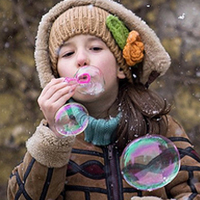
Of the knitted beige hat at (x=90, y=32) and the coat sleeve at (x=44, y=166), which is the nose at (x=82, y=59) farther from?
the coat sleeve at (x=44, y=166)

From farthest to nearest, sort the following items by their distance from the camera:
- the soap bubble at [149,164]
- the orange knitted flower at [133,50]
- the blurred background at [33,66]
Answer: the blurred background at [33,66] < the orange knitted flower at [133,50] < the soap bubble at [149,164]

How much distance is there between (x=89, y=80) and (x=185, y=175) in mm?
683

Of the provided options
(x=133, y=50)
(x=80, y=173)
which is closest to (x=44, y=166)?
(x=80, y=173)

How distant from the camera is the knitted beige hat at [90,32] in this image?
2.86 m

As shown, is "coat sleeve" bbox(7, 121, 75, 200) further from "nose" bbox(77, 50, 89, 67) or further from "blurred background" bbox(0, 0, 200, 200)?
"blurred background" bbox(0, 0, 200, 200)

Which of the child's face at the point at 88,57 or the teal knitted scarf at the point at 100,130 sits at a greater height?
the child's face at the point at 88,57

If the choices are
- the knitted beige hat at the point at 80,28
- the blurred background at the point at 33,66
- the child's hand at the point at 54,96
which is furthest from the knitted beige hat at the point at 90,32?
the blurred background at the point at 33,66

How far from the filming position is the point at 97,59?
275 cm

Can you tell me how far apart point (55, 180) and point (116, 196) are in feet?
1.02

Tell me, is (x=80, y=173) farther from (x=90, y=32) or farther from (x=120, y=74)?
(x=90, y=32)

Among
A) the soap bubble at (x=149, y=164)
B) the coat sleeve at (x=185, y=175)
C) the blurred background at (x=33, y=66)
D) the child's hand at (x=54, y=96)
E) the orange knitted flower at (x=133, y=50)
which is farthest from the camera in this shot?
the blurred background at (x=33, y=66)

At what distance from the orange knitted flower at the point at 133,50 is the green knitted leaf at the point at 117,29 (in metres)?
0.03

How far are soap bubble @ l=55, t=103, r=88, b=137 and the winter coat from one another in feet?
0.14

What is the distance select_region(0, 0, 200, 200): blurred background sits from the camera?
5383 mm
